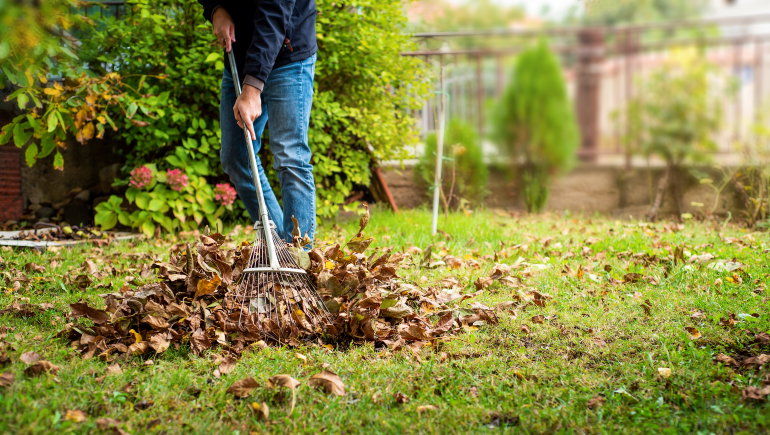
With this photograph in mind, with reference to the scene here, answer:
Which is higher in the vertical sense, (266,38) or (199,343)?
(266,38)

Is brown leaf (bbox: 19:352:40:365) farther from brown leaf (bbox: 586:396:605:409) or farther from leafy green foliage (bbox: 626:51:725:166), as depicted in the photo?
leafy green foliage (bbox: 626:51:725:166)

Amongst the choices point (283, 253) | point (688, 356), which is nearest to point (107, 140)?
point (283, 253)

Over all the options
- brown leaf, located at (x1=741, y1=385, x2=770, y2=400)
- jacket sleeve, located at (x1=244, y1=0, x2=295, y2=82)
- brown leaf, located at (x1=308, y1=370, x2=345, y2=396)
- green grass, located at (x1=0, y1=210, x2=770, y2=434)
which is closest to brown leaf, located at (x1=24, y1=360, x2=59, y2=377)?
green grass, located at (x1=0, y1=210, x2=770, y2=434)

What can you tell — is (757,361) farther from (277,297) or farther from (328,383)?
(277,297)

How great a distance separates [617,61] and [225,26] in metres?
4.93

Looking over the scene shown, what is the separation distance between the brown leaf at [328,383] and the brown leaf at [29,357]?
850 millimetres

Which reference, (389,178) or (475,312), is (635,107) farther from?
(475,312)

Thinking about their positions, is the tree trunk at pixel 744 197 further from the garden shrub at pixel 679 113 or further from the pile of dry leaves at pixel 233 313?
the pile of dry leaves at pixel 233 313

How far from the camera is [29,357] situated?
5.46 ft

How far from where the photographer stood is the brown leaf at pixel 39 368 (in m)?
1.58

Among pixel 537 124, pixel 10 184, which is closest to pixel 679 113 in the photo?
pixel 537 124

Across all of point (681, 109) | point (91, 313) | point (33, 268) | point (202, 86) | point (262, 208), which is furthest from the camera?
point (681, 109)

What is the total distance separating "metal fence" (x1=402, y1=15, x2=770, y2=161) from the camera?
18.2 feet

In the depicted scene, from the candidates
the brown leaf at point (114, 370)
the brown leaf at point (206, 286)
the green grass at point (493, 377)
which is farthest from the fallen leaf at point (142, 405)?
the brown leaf at point (206, 286)
